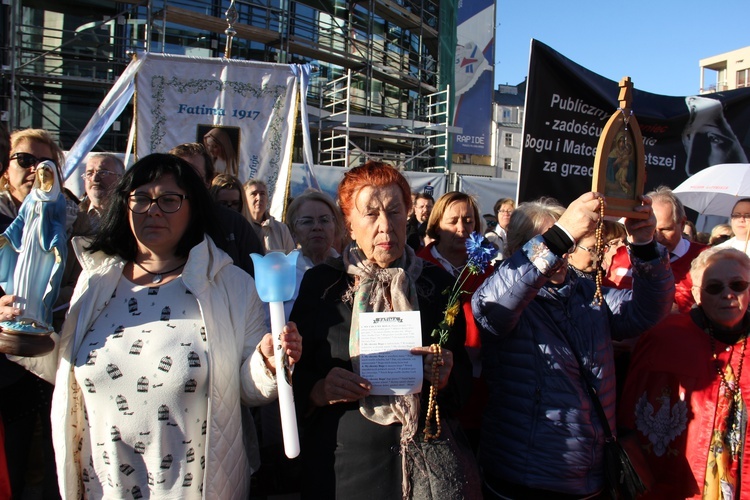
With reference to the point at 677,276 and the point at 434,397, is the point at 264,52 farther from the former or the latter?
the point at 434,397

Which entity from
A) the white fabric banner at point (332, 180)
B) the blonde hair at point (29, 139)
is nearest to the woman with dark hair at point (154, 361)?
the blonde hair at point (29, 139)

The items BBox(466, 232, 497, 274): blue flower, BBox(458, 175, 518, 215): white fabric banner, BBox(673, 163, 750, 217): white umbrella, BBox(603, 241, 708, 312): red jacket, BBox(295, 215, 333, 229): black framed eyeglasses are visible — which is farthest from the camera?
BBox(458, 175, 518, 215): white fabric banner

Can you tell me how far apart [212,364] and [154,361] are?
0.60 ft

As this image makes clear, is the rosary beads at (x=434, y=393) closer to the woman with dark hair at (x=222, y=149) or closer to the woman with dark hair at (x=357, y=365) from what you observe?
the woman with dark hair at (x=357, y=365)

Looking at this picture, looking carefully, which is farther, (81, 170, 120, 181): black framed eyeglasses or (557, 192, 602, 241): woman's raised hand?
(81, 170, 120, 181): black framed eyeglasses

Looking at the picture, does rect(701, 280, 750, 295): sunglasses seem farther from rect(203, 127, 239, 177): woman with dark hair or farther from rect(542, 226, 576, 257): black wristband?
rect(203, 127, 239, 177): woman with dark hair

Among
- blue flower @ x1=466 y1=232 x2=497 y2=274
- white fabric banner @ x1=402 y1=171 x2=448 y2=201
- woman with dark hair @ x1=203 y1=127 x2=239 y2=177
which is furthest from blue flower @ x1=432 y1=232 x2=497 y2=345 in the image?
white fabric banner @ x1=402 y1=171 x2=448 y2=201

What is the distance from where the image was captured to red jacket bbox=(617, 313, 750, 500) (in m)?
2.42

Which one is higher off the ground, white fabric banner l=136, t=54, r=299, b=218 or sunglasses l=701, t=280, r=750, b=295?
white fabric banner l=136, t=54, r=299, b=218

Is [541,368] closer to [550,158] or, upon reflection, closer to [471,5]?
[550,158]

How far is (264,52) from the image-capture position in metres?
15.7

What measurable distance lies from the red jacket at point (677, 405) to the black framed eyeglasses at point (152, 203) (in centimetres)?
204

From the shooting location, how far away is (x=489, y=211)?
1088cm

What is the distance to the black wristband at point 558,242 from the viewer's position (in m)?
1.87
